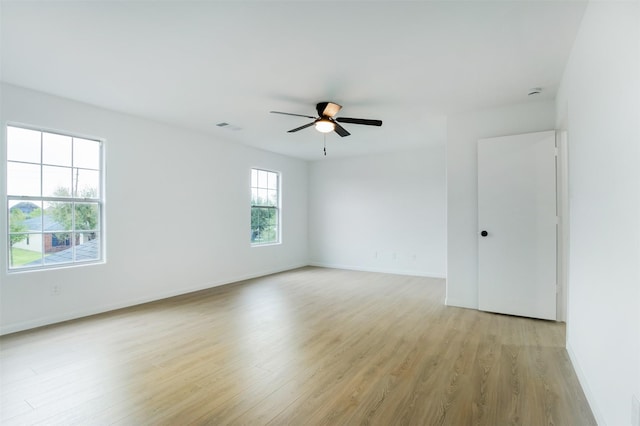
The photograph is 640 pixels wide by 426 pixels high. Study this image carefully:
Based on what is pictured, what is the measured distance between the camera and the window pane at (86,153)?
153 inches

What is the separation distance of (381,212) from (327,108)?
376 cm

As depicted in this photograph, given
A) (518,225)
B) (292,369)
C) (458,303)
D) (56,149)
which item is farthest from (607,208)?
(56,149)

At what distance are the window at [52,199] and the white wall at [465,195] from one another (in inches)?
185

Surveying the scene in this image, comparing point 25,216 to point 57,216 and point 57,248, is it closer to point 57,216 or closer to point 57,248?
point 57,216

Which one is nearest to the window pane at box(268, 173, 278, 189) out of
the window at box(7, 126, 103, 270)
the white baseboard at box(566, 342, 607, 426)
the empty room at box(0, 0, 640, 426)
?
the empty room at box(0, 0, 640, 426)

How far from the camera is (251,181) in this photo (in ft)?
20.8

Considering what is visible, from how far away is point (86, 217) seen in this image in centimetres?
397

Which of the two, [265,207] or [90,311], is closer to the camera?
[90,311]

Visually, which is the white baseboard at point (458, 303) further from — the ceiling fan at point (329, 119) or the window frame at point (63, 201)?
the window frame at point (63, 201)

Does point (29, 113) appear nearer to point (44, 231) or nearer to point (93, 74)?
point (93, 74)

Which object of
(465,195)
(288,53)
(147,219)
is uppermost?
(288,53)

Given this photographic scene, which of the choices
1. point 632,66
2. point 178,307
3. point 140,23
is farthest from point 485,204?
point 178,307

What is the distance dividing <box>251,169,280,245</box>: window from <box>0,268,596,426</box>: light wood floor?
2.62 m

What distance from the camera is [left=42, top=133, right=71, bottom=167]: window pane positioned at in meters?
3.63
